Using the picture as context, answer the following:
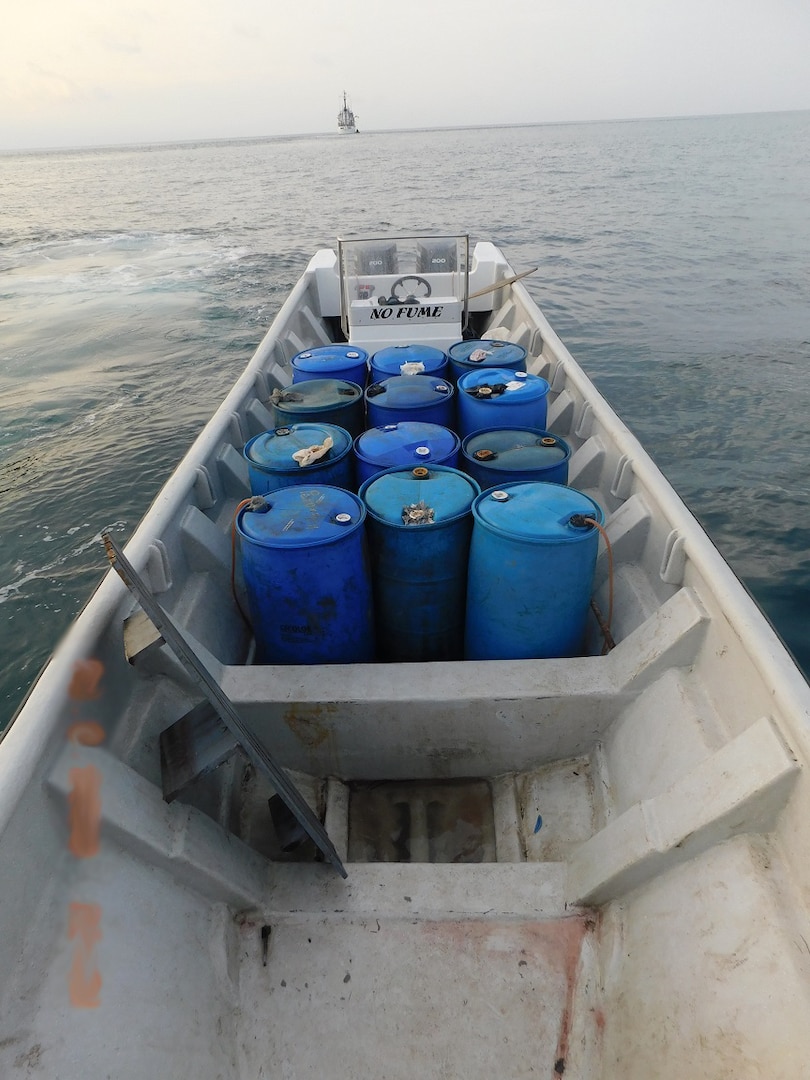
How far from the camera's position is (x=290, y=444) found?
383 centimetres

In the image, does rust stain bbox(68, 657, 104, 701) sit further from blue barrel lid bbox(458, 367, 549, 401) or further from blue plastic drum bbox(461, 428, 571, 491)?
blue barrel lid bbox(458, 367, 549, 401)

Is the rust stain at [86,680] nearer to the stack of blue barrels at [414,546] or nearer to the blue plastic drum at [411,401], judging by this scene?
the stack of blue barrels at [414,546]

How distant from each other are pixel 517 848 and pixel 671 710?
100cm

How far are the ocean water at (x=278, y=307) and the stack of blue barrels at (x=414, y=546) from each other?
11.0ft

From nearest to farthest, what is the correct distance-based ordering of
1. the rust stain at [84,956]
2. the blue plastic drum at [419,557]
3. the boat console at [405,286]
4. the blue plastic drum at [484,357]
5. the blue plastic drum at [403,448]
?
the rust stain at [84,956] < the blue plastic drum at [419,557] < the blue plastic drum at [403,448] < the blue plastic drum at [484,357] < the boat console at [405,286]

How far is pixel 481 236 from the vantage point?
22859mm

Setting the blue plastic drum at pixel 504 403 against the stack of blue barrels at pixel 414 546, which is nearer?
the stack of blue barrels at pixel 414 546

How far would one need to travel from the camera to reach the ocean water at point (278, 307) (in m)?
7.07

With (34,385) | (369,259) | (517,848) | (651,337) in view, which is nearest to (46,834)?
(517,848)

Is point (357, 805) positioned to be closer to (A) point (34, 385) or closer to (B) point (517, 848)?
(B) point (517, 848)

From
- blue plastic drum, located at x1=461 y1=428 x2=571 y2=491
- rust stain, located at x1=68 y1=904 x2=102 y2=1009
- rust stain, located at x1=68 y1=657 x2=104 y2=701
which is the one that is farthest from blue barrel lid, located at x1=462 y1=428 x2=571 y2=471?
rust stain, located at x1=68 y1=904 x2=102 y2=1009

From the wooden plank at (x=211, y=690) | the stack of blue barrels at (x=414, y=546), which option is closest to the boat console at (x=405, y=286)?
the stack of blue barrels at (x=414, y=546)

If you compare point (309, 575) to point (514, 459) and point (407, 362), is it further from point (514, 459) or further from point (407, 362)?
point (407, 362)

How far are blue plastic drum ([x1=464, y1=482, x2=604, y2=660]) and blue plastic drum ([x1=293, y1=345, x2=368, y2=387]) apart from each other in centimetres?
231
